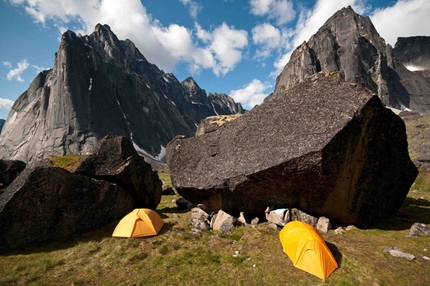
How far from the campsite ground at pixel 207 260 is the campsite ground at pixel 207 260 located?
0.04 metres

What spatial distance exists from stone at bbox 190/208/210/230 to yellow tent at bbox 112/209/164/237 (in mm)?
2663

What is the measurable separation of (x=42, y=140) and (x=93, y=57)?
259ft

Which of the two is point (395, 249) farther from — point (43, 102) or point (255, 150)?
point (43, 102)

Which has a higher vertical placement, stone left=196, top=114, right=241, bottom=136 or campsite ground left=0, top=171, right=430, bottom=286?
stone left=196, top=114, right=241, bottom=136

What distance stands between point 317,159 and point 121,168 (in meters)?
15.1

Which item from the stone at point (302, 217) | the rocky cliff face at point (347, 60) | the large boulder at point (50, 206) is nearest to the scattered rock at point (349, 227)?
the stone at point (302, 217)

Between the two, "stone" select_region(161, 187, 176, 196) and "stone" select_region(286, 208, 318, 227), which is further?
"stone" select_region(161, 187, 176, 196)

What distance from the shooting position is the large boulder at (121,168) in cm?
1900

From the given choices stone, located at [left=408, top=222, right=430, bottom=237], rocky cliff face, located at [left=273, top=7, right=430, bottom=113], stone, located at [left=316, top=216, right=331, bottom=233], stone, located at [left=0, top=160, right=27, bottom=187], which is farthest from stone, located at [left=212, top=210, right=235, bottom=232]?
rocky cliff face, located at [left=273, top=7, right=430, bottom=113]

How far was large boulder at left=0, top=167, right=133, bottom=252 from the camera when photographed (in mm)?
13914

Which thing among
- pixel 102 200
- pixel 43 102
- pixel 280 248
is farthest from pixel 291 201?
pixel 43 102

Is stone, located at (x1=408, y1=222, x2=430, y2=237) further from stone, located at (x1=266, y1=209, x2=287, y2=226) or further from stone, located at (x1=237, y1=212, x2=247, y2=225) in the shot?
stone, located at (x1=237, y1=212, x2=247, y2=225)

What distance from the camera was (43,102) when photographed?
15725 centimetres

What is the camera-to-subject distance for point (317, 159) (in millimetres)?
14375
